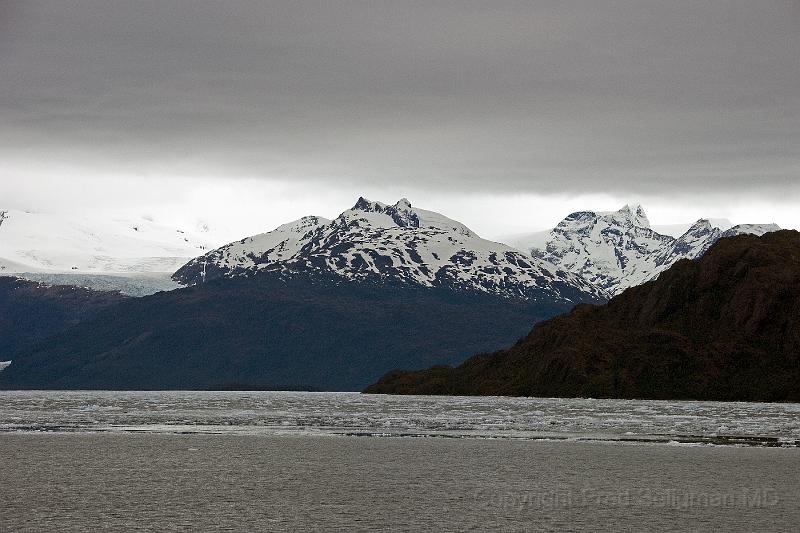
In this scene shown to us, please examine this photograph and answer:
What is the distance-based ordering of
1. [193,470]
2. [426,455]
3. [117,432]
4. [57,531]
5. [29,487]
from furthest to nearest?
1. [117,432]
2. [426,455]
3. [193,470]
4. [29,487]
5. [57,531]

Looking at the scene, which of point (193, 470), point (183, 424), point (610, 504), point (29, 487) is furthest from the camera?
point (183, 424)

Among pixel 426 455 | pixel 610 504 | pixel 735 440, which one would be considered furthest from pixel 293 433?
pixel 610 504

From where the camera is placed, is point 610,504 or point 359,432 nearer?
point 610,504

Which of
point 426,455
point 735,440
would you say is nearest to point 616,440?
point 735,440

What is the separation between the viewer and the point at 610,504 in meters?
76.9

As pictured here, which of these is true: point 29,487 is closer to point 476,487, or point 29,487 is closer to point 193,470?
point 193,470

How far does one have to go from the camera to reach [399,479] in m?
91.3

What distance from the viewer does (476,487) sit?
86688mm

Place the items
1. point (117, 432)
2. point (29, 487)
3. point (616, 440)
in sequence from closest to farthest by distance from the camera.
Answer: point (29, 487) < point (616, 440) < point (117, 432)

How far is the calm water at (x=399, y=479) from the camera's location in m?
69.9

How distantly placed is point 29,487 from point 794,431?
97.3m

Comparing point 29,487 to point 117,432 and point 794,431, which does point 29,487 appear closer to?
point 117,432

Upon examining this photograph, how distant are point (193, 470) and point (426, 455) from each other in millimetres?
24588

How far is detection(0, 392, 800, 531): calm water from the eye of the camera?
229 ft
